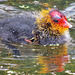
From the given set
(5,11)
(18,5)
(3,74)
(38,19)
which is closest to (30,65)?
(3,74)

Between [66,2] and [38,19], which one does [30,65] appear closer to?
[38,19]

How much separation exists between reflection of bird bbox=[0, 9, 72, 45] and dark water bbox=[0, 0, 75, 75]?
18 cm

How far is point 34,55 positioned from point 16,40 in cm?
96

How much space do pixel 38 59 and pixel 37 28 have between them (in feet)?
4.05

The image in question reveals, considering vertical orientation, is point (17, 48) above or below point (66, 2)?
below

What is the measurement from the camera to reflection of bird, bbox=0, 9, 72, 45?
6.38m

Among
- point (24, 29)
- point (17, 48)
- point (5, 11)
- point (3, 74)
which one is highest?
point (5, 11)

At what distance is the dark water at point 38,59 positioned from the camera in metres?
4.72

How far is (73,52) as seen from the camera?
5.82m

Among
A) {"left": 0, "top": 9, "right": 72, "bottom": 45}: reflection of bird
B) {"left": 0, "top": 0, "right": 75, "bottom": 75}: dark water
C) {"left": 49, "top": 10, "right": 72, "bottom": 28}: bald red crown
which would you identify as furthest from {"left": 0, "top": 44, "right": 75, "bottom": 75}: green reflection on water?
{"left": 49, "top": 10, "right": 72, "bottom": 28}: bald red crown

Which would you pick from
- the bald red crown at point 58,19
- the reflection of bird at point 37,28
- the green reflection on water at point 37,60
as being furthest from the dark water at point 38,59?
the bald red crown at point 58,19

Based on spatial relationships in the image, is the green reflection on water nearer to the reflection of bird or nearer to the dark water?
the dark water

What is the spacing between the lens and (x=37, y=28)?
21.1 ft

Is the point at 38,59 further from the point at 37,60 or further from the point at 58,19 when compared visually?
the point at 58,19
